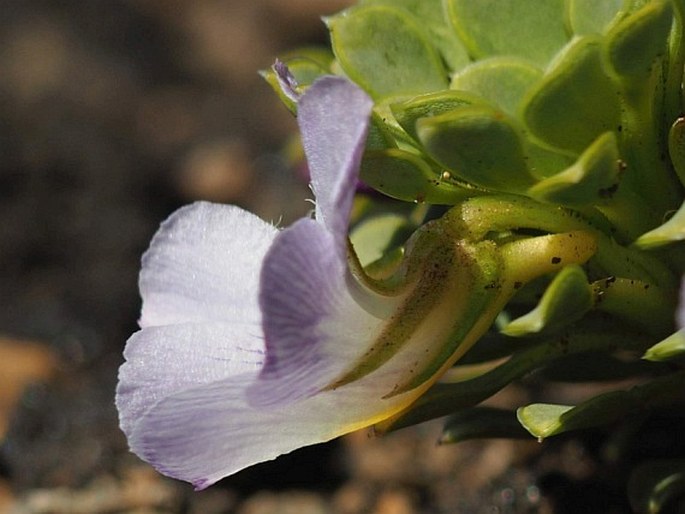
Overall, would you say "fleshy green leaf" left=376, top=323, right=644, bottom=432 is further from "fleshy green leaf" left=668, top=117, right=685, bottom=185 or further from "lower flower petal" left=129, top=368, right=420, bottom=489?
"fleshy green leaf" left=668, top=117, right=685, bottom=185

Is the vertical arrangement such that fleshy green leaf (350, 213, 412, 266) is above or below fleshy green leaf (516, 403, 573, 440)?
above

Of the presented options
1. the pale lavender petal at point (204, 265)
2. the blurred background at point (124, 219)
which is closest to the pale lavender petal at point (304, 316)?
the pale lavender petal at point (204, 265)

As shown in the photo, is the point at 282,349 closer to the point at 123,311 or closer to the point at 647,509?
the point at 647,509

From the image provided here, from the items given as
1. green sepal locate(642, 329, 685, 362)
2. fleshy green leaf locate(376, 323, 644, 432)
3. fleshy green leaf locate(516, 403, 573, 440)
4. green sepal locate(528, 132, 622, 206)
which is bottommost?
fleshy green leaf locate(516, 403, 573, 440)

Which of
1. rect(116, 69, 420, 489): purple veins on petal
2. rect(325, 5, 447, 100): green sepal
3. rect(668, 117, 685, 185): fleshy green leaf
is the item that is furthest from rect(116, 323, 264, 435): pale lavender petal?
rect(668, 117, 685, 185): fleshy green leaf

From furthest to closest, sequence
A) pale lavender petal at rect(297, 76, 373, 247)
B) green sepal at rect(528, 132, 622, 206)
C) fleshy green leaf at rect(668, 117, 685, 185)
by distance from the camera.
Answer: fleshy green leaf at rect(668, 117, 685, 185) < green sepal at rect(528, 132, 622, 206) < pale lavender petal at rect(297, 76, 373, 247)

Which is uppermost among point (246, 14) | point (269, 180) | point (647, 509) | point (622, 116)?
point (246, 14)

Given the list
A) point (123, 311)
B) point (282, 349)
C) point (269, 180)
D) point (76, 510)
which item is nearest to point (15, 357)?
point (123, 311)

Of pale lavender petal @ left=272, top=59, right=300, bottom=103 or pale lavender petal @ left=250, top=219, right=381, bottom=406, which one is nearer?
pale lavender petal @ left=250, top=219, right=381, bottom=406
